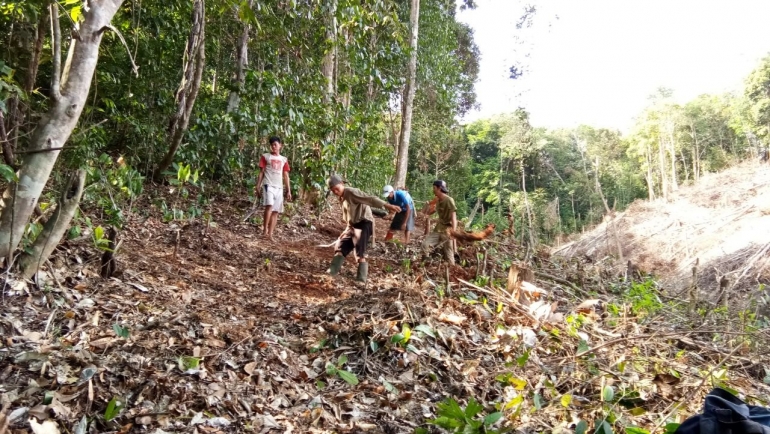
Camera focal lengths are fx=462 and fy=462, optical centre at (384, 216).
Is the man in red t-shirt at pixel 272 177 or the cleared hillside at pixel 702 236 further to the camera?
the cleared hillside at pixel 702 236

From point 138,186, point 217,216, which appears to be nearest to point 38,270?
point 138,186

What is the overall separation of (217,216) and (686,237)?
1534 cm

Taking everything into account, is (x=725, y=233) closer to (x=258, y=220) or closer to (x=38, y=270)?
(x=258, y=220)

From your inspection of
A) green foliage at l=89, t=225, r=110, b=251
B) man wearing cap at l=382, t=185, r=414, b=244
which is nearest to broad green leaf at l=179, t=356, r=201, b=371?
green foliage at l=89, t=225, r=110, b=251

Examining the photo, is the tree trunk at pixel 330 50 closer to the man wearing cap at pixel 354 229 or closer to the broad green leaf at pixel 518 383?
the man wearing cap at pixel 354 229

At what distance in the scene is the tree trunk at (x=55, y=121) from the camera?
3.02 meters

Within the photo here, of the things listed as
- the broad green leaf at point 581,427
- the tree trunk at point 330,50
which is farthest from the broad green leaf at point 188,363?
the tree trunk at point 330,50

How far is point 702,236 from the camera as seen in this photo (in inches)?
619

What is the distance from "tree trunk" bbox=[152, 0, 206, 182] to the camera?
6098 mm

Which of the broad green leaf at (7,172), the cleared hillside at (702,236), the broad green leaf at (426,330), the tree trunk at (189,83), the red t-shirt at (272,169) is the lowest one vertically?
the cleared hillside at (702,236)

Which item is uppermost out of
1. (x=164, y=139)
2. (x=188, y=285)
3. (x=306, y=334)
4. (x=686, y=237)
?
(x=164, y=139)

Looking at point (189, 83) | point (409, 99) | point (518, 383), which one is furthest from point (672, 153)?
point (518, 383)

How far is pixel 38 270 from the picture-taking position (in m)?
3.33

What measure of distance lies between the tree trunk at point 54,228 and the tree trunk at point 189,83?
293 centimetres
